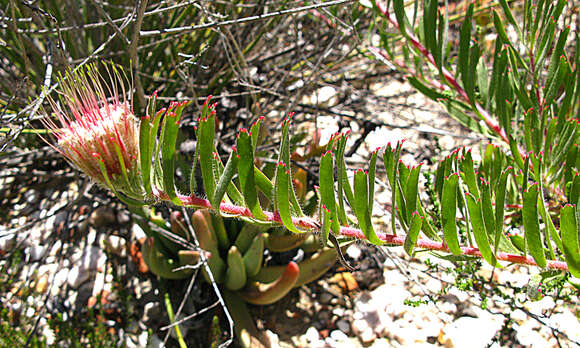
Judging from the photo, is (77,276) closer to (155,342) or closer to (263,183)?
(155,342)

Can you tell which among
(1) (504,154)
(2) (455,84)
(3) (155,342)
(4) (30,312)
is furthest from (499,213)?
(4) (30,312)

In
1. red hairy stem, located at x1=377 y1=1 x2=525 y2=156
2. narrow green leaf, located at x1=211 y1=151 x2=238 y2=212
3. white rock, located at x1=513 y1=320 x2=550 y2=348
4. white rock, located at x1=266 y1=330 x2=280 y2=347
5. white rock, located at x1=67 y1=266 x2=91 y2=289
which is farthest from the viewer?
white rock, located at x1=67 y1=266 x2=91 y2=289

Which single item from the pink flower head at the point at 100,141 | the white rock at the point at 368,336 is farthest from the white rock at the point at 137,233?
the pink flower head at the point at 100,141

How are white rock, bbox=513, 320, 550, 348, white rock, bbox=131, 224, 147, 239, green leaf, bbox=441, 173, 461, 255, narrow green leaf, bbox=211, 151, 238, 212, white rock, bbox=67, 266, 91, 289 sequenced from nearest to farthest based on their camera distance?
1. narrow green leaf, bbox=211, 151, 238, 212
2. green leaf, bbox=441, 173, 461, 255
3. white rock, bbox=513, 320, 550, 348
4. white rock, bbox=67, 266, 91, 289
5. white rock, bbox=131, 224, 147, 239

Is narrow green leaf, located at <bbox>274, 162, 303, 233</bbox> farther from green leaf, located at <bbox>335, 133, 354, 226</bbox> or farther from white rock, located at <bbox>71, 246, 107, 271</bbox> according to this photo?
white rock, located at <bbox>71, 246, 107, 271</bbox>

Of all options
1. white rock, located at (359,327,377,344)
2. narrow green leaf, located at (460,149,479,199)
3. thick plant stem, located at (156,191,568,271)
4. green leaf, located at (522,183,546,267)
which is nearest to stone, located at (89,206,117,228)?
white rock, located at (359,327,377,344)

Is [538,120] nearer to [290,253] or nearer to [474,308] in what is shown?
[474,308]
